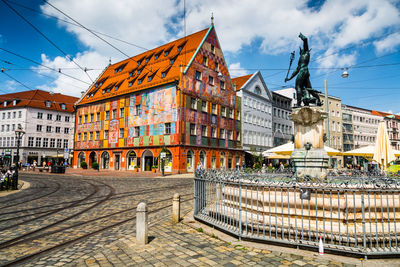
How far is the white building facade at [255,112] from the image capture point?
4191cm

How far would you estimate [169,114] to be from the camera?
31094 mm

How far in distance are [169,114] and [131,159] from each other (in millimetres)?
8897

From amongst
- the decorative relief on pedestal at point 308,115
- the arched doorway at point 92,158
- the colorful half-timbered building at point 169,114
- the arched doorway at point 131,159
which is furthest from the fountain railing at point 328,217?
the arched doorway at point 92,158

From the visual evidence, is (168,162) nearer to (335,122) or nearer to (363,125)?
(335,122)

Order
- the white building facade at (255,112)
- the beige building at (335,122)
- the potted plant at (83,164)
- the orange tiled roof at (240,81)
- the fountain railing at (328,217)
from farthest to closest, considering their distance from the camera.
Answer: the beige building at (335,122) → the orange tiled roof at (240,81) → the white building facade at (255,112) → the potted plant at (83,164) → the fountain railing at (328,217)

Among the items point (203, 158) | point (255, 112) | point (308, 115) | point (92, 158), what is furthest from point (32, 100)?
point (308, 115)

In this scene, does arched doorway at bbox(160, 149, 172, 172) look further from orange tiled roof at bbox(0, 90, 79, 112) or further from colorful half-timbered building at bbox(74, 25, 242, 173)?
orange tiled roof at bbox(0, 90, 79, 112)

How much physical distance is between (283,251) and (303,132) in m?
4.52

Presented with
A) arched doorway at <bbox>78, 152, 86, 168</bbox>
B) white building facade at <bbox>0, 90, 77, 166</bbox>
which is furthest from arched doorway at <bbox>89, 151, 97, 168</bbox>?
white building facade at <bbox>0, 90, 77, 166</bbox>

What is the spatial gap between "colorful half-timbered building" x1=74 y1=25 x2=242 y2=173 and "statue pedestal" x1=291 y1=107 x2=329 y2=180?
20.5m

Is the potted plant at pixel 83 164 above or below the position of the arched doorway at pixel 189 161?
below

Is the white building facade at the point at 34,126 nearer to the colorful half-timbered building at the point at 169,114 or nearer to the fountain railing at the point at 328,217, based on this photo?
the colorful half-timbered building at the point at 169,114

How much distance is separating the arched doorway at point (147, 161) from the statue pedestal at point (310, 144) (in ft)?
87.3

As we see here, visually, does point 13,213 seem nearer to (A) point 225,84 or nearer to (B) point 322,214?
(B) point 322,214
